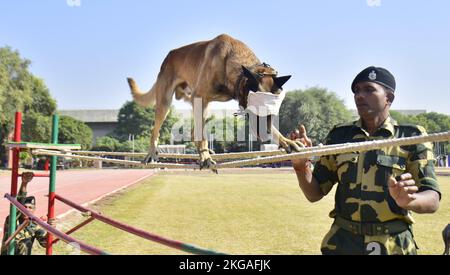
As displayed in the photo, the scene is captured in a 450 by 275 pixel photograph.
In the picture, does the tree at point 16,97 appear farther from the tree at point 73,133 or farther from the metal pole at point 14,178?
the metal pole at point 14,178

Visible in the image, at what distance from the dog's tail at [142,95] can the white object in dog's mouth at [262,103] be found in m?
2.20

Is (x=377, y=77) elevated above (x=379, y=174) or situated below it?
above

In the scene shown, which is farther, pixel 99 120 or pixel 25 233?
pixel 99 120

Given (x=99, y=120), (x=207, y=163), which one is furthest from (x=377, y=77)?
(x=99, y=120)

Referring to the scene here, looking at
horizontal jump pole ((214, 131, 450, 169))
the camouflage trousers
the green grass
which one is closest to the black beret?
horizontal jump pole ((214, 131, 450, 169))

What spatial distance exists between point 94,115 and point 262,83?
86.6 meters

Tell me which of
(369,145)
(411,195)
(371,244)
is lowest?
(371,244)

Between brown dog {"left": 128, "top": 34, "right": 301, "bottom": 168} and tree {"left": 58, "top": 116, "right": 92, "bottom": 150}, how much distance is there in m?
52.0

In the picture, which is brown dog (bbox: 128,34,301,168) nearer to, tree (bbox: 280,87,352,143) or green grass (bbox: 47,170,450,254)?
green grass (bbox: 47,170,450,254)

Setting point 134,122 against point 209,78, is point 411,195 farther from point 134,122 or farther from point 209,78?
point 134,122

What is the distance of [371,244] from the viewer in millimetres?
2766

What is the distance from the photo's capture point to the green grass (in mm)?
9648
